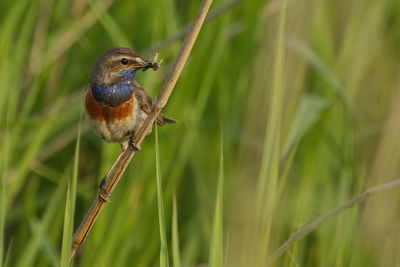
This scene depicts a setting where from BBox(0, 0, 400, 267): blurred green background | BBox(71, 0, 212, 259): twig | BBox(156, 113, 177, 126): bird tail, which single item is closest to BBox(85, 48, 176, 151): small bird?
BBox(156, 113, 177, 126): bird tail

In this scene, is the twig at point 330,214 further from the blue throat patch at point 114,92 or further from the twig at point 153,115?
the blue throat patch at point 114,92

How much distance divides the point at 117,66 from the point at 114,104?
6.6 inches

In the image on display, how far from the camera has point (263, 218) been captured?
2.46 m

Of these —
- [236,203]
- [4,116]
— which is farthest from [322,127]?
[4,116]

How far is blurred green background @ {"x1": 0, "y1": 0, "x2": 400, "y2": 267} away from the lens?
338 cm

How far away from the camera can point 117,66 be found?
3.04 metres

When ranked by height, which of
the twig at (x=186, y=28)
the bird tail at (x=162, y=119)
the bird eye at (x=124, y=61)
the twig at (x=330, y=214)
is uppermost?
the twig at (x=186, y=28)

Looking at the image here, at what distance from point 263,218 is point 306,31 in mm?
1485

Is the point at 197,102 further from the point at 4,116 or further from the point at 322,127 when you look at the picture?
the point at 4,116

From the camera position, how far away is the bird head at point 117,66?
2953 mm

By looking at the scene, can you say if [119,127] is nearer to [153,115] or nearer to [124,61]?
[124,61]

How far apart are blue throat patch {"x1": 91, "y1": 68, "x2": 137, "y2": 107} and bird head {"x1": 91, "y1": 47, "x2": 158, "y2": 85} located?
0.02 meters

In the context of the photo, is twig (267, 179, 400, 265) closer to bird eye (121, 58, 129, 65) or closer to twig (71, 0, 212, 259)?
twig (71, 0, 212, 259)

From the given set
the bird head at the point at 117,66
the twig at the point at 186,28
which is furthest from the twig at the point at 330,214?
the twig at the point at 186,28
